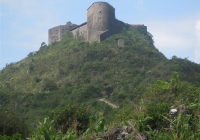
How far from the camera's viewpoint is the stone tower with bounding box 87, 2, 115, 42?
56.2 m

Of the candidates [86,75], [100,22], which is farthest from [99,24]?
[86,75]

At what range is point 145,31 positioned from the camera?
215 ft

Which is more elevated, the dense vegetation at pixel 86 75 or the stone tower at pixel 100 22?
the stone tower at pixel 100 22

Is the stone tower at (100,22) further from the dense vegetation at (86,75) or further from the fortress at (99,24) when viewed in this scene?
the dense vegetation at (86,75)

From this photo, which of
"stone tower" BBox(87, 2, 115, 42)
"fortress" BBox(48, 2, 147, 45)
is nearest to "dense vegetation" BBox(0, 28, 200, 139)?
"fortress" BBox(48, 2, 147, 45)

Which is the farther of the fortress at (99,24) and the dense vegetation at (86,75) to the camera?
the fortress at (99,24)

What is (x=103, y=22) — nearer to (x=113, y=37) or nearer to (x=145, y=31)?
(x=113, y=37)

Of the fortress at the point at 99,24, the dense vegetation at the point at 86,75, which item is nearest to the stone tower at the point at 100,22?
the fortress at the point at 99,24

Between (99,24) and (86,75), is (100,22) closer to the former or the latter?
(99,24)

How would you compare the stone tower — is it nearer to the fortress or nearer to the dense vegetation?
the fortress

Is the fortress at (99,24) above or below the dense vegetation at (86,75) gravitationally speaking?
above

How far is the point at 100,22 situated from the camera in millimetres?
56312

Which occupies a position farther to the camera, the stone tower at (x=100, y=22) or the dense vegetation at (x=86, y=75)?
the stone tower at (x=100, y=22)

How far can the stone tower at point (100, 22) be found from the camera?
5619 centimetres
